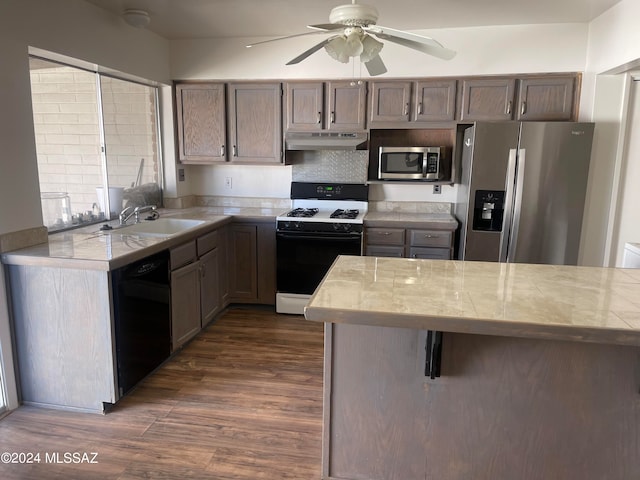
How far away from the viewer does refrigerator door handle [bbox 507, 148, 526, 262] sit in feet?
11.0

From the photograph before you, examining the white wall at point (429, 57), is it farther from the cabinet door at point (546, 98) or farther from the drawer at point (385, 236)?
the drawer at point (385, 236)

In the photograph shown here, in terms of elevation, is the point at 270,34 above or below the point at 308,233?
above

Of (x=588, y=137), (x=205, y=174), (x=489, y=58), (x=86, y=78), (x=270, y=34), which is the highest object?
(x=270, y=34)

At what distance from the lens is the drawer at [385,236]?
378cm

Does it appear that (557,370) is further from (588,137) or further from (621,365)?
(588,137)

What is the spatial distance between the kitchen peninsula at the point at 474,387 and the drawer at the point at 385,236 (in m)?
1.84

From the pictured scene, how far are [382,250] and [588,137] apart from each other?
1755 mm

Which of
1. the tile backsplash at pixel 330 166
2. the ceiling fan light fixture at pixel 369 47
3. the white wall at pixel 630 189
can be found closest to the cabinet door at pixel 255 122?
the tile backsplash at pixel 330 166

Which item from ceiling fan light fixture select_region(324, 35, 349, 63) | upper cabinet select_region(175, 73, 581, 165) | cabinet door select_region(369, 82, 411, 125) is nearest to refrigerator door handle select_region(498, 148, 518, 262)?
upper cabinet select_region(175, 73, 581, 165)

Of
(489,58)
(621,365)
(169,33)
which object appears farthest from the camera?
(169,33)

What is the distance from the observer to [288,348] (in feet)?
10.8

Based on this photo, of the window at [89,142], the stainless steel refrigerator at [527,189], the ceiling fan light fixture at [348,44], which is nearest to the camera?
the ceiling fan light fixture at [348,44]

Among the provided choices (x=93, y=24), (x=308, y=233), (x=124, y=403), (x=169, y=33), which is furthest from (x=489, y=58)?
(x=124, y=403)

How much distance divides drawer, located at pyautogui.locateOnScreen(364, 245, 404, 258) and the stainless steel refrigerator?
22.6 inches
